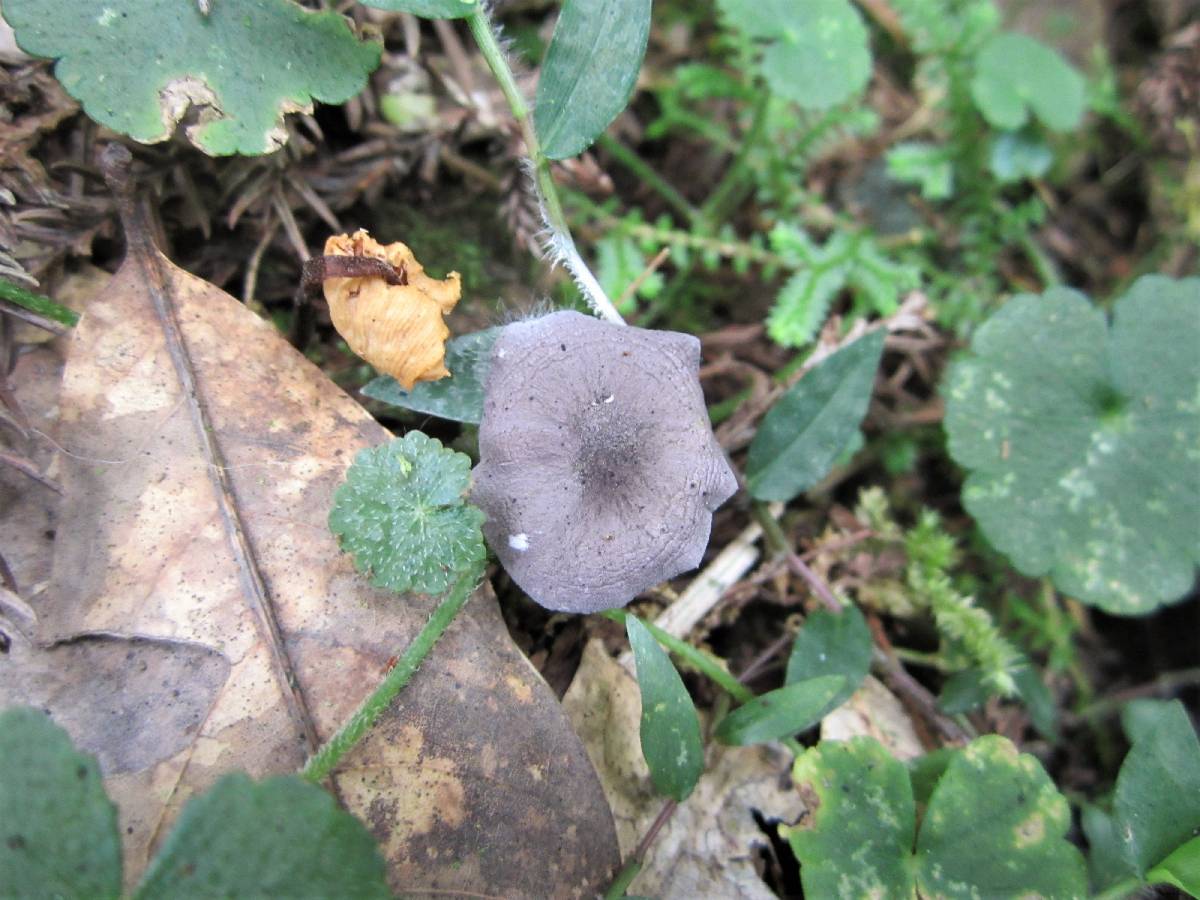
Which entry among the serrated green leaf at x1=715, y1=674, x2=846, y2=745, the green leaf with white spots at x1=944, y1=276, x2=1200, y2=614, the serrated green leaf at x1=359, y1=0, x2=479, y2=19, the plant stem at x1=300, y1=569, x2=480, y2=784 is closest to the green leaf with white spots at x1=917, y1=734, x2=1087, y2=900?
the serrated green leaf at x1=715, y1=674, x2=846, y2=745

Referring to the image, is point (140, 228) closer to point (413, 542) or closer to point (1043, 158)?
point (413, 542)

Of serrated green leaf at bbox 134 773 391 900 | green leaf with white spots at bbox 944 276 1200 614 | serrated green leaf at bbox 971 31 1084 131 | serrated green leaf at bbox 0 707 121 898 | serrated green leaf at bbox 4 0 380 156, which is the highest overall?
serrated green leaf at bbox 971 31 1084 131

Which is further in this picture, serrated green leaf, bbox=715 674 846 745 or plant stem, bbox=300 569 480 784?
serrated green leaf, bbox=715 674 846 745

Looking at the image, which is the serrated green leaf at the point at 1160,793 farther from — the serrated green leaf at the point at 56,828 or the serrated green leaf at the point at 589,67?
the serrated green leaf at the point at 56,828

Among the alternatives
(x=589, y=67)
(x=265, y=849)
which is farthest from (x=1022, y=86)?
(x=265, y=849)

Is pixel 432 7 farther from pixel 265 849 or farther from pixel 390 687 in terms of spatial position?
pixel 265 849

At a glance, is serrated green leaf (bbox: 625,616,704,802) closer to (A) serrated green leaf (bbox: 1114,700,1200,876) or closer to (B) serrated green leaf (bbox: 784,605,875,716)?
(B) serrated green leaf (bbox: 784,605,875,716)

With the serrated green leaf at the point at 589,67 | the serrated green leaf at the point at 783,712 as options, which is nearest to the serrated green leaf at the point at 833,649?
the serrated green leaf at the point at 783,712
